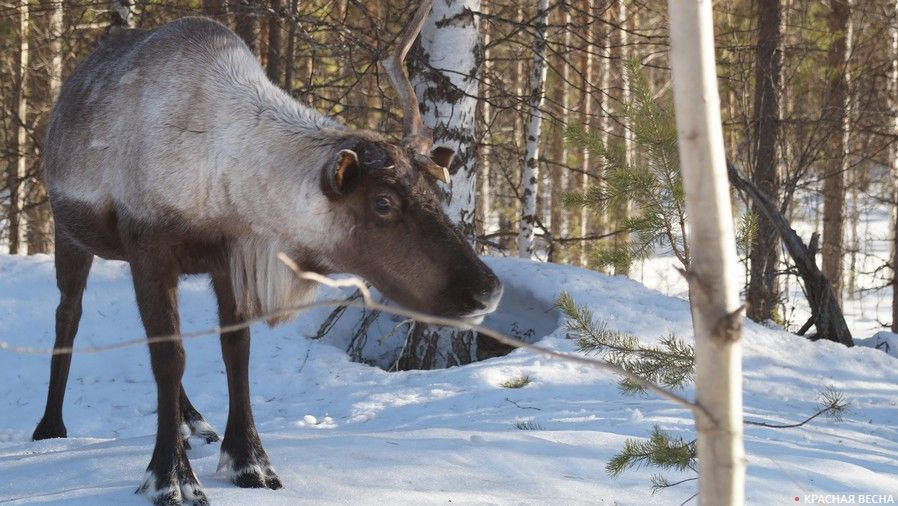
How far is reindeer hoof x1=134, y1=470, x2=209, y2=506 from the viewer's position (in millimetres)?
A: 3080

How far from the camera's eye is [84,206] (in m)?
3.85

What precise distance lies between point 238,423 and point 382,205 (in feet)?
3.42

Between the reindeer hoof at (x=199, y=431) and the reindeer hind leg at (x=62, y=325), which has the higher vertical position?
the reindeer hind leg at (x=62, y=325)

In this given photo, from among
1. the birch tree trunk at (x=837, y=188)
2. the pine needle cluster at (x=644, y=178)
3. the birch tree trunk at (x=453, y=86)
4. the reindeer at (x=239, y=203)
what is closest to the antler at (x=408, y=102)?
the reindeer at (x=239, y=203)

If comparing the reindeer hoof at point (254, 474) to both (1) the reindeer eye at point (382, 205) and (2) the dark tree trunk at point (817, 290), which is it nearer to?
(1) the reindeer eye at point (382, 205)

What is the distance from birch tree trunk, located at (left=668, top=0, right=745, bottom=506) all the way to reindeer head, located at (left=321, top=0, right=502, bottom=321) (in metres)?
1.25

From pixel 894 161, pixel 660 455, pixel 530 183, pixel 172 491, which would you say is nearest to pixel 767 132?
pixel 530 183

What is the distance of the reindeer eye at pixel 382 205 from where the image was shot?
307 cm

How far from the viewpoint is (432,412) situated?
520 centimetres

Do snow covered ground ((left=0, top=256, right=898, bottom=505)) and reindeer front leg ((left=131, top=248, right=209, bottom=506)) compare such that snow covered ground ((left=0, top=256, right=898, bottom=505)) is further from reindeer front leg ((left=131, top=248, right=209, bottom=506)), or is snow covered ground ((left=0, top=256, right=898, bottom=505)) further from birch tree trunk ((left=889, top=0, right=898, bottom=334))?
birch tree trunk ((left=889, top=0, right=898, bottom=334))

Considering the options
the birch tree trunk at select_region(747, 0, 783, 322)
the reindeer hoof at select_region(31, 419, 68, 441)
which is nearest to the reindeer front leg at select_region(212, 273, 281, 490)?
the reindeer hoof at select_region(31, 419, 68, 441)

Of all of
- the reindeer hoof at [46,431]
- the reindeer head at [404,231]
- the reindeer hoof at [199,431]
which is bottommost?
the reindeer hoof at [46,431]

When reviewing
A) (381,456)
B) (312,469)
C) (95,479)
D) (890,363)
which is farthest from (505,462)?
(890,363)

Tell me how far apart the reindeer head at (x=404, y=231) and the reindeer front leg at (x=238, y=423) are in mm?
597
